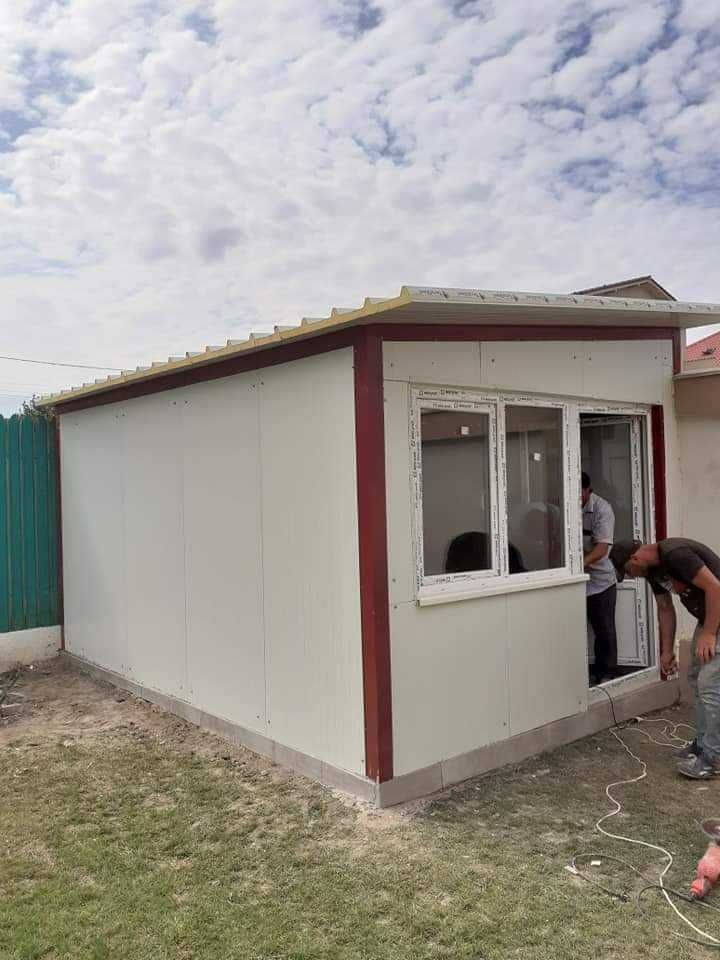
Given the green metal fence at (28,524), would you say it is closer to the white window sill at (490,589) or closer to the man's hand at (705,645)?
the white window sill at (490,589)

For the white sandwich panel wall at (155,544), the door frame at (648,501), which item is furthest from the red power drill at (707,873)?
the white sandwich panel wall at (155,544)

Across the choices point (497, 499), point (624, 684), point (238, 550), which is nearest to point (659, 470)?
point (624, 684)

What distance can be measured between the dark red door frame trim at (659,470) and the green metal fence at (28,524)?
595 centimetres

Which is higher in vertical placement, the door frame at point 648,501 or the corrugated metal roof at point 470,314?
the corrugated metal roof at point 470,314

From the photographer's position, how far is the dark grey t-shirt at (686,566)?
14.5 ft

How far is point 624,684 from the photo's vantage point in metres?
5.91

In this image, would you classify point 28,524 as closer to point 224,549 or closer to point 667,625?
point 224,549

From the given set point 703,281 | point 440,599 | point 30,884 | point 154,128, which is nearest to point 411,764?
point 440,599

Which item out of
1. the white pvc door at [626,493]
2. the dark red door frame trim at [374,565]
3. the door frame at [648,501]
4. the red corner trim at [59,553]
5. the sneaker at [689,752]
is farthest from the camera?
the red corner trim at [59,553]

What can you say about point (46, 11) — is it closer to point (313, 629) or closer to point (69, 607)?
point (313, 629)

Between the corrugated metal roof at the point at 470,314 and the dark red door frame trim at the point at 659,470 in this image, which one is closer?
the corrugated metal roof at the point at 470,314

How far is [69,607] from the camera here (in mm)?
7816

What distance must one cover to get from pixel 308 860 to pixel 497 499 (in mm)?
2399

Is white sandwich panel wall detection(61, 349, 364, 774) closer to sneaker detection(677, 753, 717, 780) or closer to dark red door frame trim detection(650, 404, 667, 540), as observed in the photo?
sneaker detection(677, 753, 717, 780)
